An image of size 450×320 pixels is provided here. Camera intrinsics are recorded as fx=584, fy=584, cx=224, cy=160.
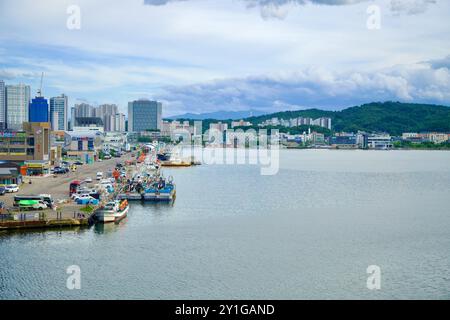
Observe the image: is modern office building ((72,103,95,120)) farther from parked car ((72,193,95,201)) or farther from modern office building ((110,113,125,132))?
parked car ((72,193,95,201))

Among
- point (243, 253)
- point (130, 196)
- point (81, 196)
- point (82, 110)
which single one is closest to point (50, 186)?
point (130, 196)

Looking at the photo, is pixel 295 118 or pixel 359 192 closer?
pixel 359 192

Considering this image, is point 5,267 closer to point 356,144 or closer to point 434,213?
point 434,213

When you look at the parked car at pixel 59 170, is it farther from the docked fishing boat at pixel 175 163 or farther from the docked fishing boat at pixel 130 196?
the docked fishing boat at pixel 175 163

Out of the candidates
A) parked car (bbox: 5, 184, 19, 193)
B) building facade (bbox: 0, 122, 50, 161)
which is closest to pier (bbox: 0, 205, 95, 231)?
parked car (bbox: 5, 184, 19, 193)

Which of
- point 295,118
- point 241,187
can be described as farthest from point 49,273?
point 295,118

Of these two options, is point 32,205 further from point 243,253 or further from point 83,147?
point 83,147

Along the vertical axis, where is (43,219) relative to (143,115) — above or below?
below
